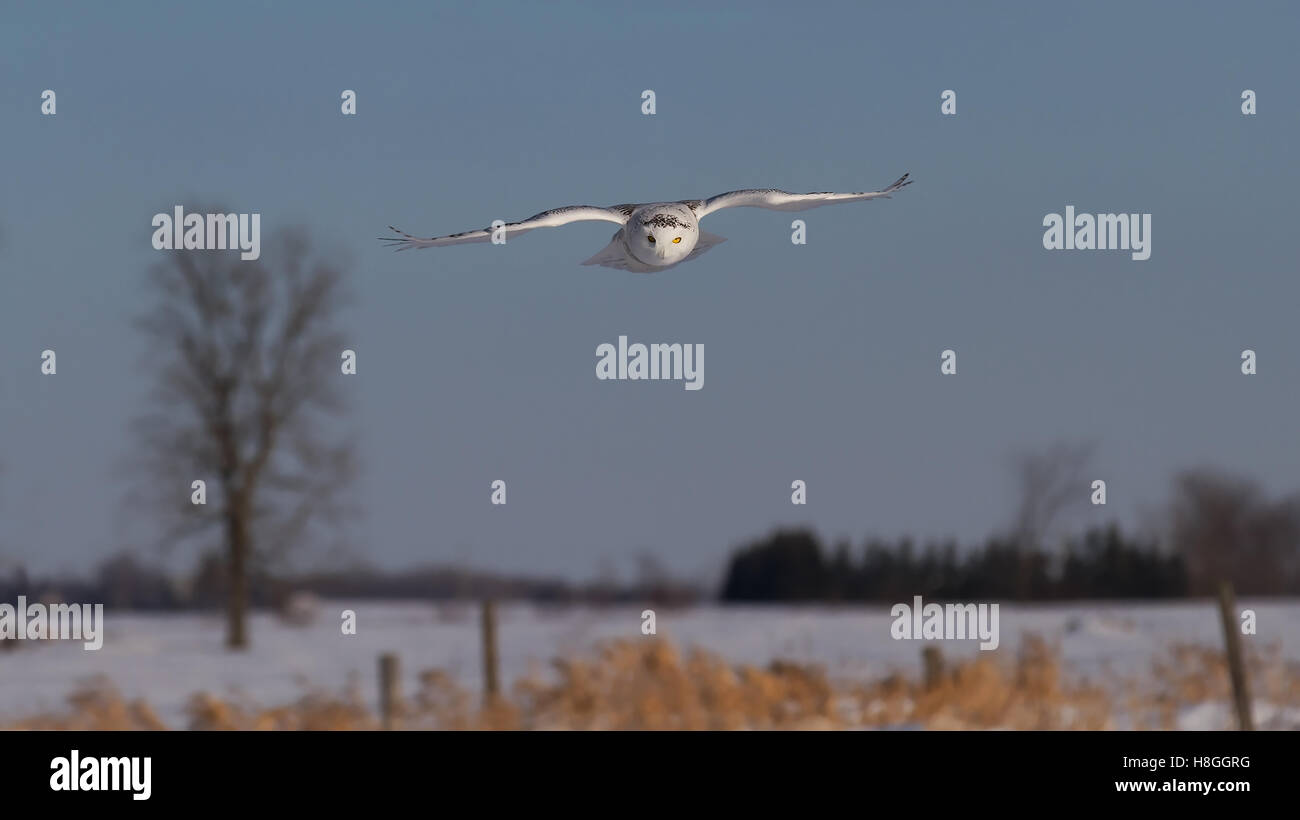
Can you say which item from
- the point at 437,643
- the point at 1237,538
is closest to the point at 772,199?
the point at 437,643

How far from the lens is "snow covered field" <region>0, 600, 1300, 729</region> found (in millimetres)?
19219

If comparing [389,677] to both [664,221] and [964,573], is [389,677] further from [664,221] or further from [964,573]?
[964,573]

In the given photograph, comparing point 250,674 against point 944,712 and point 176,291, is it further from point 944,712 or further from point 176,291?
point 944,712

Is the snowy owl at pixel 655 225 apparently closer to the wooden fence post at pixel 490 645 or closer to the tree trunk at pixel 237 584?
the wooden fence post at pixel 490 645

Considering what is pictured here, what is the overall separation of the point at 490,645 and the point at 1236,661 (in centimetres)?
717

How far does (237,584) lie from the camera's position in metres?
26.3

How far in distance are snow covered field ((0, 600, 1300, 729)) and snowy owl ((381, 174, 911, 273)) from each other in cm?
971

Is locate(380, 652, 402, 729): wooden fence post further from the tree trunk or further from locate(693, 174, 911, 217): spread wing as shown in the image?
the tree trunk

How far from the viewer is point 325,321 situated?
2681 cm

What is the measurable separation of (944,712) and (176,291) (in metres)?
20.4

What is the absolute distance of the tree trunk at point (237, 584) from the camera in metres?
26.0

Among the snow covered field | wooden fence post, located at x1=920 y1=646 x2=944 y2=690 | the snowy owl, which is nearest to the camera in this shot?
the snowy owl

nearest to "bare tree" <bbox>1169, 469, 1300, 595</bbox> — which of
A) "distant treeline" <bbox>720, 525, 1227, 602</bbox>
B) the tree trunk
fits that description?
"distant treeline" <bbox>720, 525, 1227, 602</bbox>
